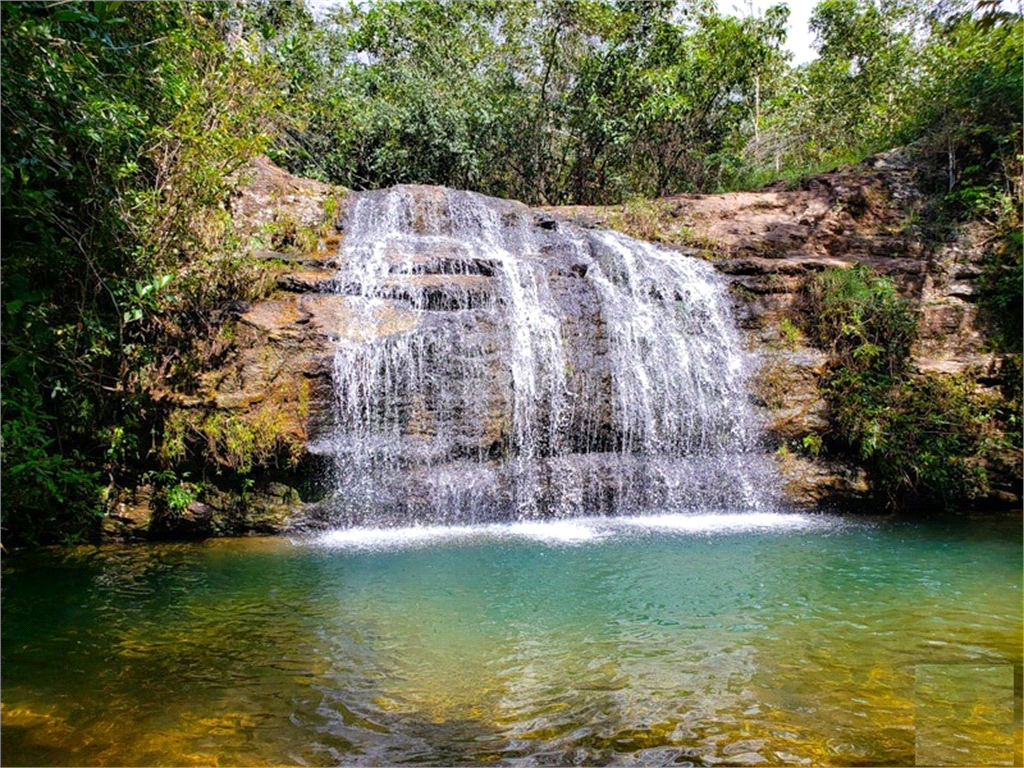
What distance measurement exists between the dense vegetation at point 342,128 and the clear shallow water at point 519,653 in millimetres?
1619

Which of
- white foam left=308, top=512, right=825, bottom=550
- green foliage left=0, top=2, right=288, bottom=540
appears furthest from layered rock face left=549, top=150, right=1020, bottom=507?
green foliage left=0, top=2, right=288, bottom=540

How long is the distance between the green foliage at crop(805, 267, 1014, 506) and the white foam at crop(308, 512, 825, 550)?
1.42 metres

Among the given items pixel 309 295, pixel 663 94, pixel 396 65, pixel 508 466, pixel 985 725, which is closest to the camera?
pixel 985 725

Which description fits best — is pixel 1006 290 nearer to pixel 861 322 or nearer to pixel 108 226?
pixel 861 322

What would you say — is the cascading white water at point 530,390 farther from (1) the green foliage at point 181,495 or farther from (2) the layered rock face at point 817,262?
(1) the green foliage at point 181,495

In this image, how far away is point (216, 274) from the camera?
7.84 metres

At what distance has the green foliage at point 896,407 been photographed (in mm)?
8203

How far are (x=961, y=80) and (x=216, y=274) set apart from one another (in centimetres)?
1254

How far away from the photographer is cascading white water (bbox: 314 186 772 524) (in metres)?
7.72

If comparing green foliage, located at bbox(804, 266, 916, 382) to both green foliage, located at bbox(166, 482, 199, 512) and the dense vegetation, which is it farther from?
green foliage, located at bbox(166, 482, 199, 512)

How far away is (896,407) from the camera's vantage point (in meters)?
8.60

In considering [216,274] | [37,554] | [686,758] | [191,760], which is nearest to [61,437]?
[37,554]

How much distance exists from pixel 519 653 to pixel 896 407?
22.9 feet

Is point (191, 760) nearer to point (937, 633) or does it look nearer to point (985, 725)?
point (985, 725)
